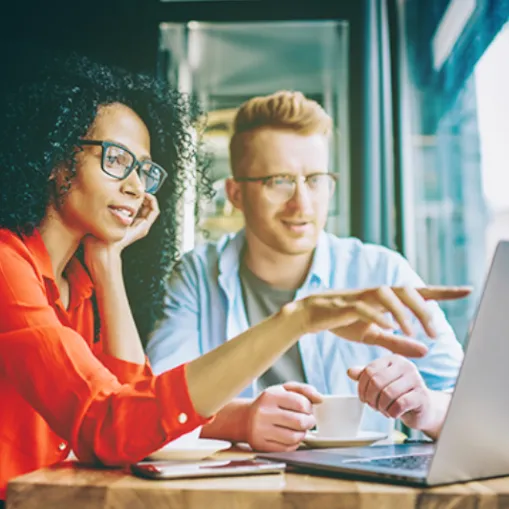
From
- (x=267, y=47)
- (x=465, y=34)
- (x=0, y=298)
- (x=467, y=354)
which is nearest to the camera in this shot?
(x=467, y=354)

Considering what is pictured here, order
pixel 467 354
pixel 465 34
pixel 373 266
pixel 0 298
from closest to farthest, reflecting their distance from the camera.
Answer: pixel 467 354 → pixel 0 298 → pixel 465 34 → pixel 373 266

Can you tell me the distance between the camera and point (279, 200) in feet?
5.87

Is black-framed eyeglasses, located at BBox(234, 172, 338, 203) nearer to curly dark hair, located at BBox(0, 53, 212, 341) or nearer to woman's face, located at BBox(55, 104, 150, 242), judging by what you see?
curly dark hair, located at BBox(0, 53, 212, 341)

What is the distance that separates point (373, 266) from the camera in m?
1.81

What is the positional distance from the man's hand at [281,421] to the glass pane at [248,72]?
0.67 meters

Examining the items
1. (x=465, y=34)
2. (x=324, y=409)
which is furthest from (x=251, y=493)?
(x=465, y=34)

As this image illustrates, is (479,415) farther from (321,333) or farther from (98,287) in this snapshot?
(98,287)

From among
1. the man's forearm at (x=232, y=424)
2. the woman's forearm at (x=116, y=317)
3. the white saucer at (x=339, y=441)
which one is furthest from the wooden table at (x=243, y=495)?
the woman's forearm at (x=116, y=317)

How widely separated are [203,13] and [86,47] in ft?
1.28

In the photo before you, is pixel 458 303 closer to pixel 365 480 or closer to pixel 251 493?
pixel 365 480

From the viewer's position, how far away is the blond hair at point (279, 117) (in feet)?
6.00

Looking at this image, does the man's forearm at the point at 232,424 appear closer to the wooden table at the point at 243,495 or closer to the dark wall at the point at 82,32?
the wooden table at the point at 243,495

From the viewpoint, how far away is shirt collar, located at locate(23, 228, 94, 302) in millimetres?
1507

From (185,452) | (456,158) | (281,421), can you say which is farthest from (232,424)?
(456,158)
